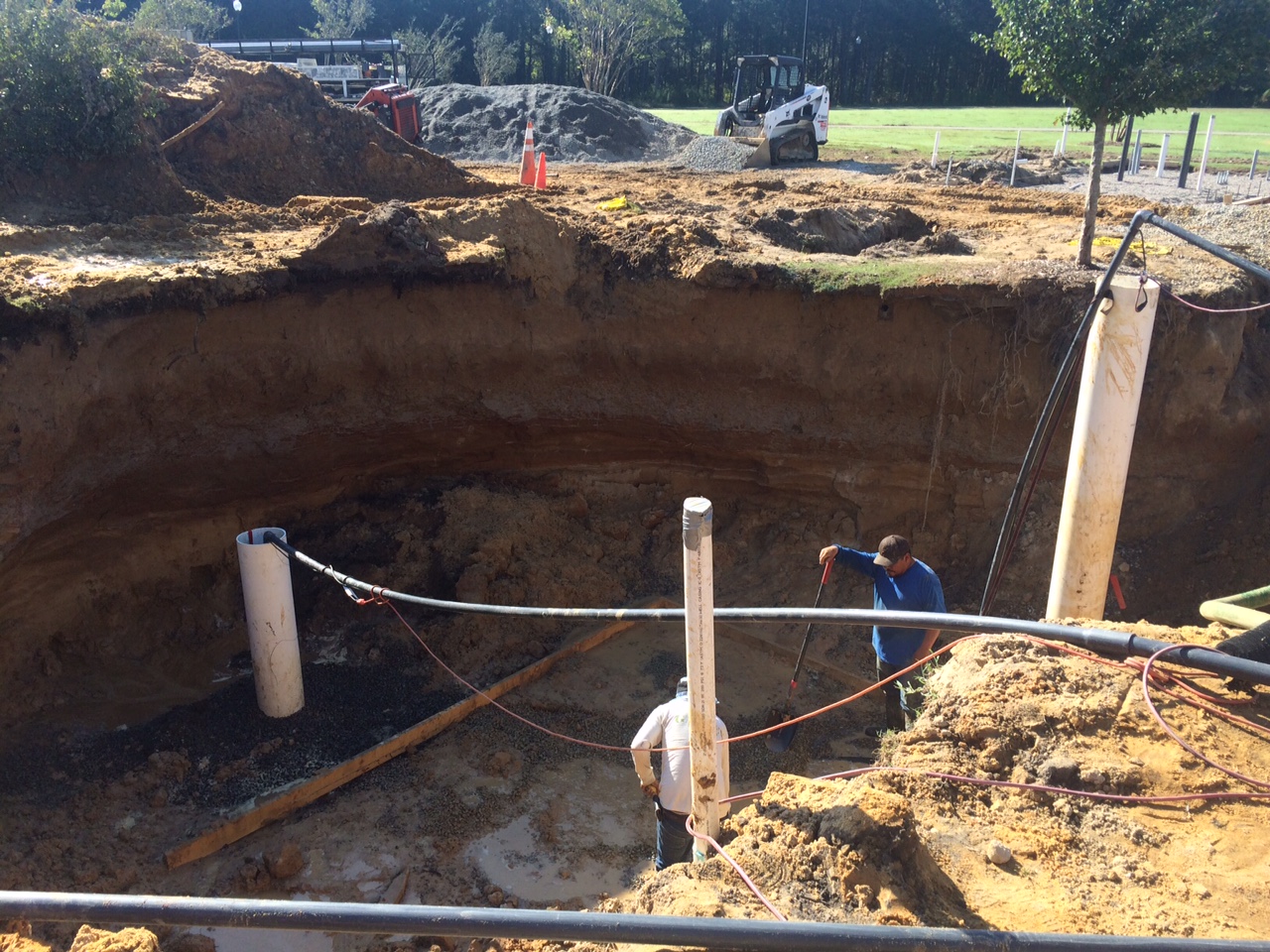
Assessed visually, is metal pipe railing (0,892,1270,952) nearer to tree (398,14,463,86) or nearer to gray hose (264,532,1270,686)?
gray hose (264,532,1270,686)

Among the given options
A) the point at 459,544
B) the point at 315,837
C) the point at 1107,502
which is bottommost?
the point at 315,837

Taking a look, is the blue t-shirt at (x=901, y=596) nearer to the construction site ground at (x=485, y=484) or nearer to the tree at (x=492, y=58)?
the construction site ground at (x=485, y=484)

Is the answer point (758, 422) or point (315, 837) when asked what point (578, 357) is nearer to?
point (758, 422)

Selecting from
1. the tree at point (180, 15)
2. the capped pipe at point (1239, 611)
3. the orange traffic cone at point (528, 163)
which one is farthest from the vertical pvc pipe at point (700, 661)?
the tree at point (180, 15)

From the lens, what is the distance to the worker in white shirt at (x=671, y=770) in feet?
15.8

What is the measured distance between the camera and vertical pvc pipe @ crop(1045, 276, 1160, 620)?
18.6ft

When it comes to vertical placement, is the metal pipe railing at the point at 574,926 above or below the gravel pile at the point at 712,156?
below

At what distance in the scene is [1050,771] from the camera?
4.04 m

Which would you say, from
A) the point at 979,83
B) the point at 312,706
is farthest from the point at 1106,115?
the point at 979,83

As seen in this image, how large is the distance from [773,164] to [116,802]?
729 inches

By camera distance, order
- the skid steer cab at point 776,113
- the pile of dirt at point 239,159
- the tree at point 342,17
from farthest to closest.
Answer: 1. the tree at point 342,17
2. the skid steer cab at point 776,113
3. the pile of dirt at point 239,159

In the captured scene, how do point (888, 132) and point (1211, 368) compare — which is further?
point (888, 132)

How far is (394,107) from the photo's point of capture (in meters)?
17.3

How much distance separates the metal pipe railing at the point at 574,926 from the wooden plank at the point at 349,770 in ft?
13.8
